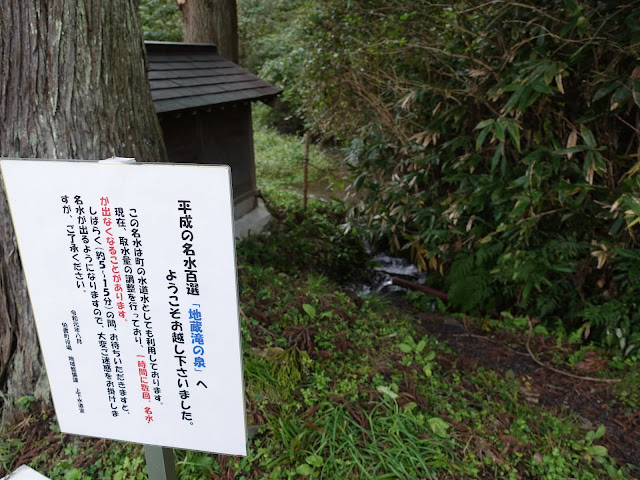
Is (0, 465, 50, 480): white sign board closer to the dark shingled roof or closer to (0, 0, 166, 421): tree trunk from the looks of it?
(0, 0, 166, 421): tree trunk

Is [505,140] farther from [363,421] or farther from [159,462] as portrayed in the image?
[159,462]

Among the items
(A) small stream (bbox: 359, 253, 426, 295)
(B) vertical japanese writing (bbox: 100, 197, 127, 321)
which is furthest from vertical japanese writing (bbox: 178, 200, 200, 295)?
(A) small stream (bbox: 359, 253, 426, 295)

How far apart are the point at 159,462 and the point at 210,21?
8083 mm

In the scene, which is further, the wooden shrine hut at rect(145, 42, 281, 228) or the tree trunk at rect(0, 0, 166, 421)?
the wooden shrine hut at rect(145, 42, 281, 228)

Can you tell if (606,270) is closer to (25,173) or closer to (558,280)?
(558,280)

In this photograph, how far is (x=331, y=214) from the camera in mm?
8914

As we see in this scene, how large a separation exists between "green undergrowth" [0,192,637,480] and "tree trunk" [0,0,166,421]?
61 centimetres

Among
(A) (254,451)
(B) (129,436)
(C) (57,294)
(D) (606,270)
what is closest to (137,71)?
(C) (57,294)

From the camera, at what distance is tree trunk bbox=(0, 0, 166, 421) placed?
85.6 inches

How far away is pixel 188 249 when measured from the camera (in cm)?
147

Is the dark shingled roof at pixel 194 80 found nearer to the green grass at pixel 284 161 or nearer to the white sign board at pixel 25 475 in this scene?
the green grass at pixel 284 161

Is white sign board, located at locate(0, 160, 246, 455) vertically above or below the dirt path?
above

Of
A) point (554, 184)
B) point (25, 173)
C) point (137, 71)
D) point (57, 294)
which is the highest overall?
point (137, 71)

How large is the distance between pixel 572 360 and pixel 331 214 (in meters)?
5.65
